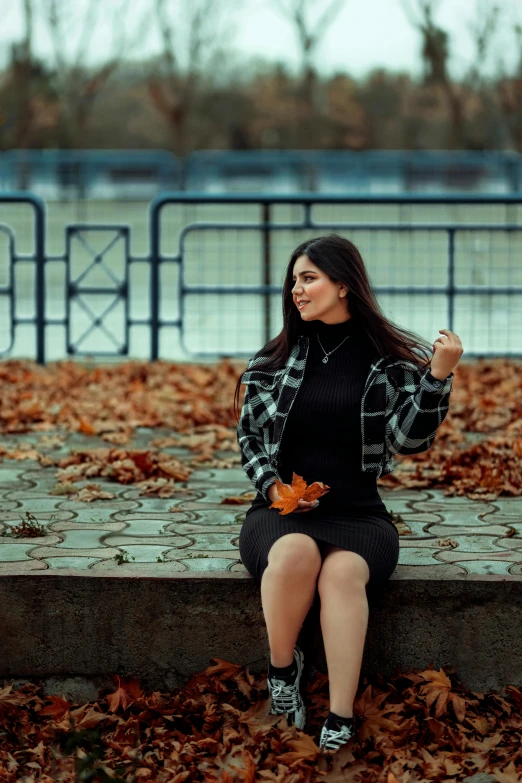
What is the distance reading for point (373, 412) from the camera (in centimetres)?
345

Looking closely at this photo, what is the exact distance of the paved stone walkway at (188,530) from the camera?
370 centimetres

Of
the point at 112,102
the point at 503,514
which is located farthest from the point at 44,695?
the point at 112,102

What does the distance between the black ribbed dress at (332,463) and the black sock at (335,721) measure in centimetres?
42

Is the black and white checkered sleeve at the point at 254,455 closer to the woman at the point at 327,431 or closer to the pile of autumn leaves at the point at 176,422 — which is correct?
the woman at the point at 327,431

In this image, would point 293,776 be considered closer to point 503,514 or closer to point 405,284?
point 503,514

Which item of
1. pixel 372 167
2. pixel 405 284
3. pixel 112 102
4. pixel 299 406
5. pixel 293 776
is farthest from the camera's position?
pixel 112 102

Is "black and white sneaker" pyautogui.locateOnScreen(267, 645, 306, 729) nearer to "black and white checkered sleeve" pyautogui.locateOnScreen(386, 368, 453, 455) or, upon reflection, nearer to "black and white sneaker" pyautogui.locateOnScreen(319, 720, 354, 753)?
"black and white sneaker" pyautogui.locateOnScreen(319, 720, 354, 753)

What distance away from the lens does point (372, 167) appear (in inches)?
1062

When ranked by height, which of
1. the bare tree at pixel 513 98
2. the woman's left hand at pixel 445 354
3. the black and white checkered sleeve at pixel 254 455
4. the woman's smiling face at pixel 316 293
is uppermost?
the bare tree at pixel 513 98

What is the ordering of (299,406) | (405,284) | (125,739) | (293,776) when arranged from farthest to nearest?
(405,284) → (299,406) → (125,739) → (293,776)

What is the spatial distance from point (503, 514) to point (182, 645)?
167cm

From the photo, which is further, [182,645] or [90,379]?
[90,379]

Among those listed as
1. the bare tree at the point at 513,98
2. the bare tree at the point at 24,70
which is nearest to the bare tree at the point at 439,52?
the bare tree at the point at 513,98

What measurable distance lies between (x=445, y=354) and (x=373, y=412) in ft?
1.01
